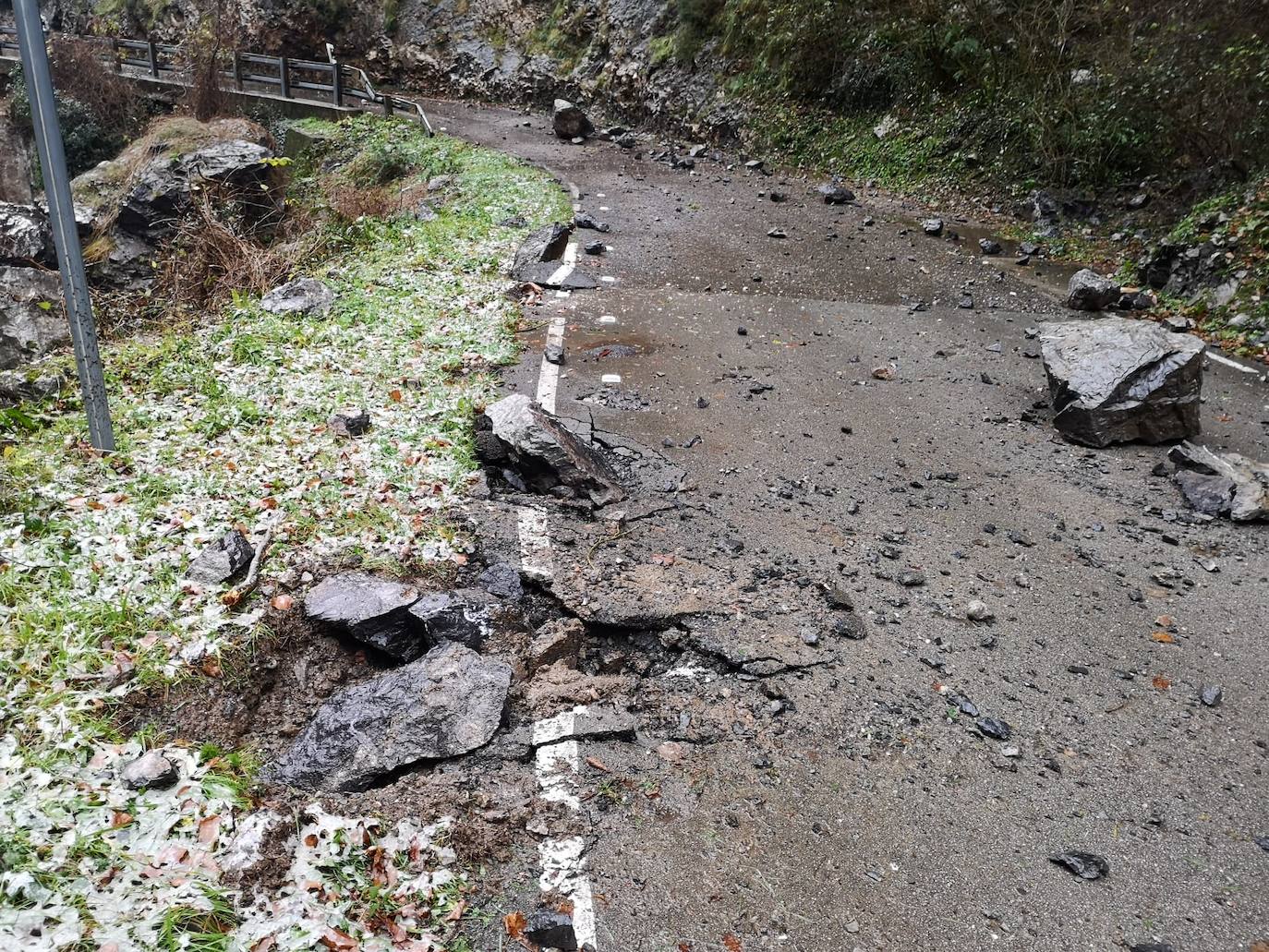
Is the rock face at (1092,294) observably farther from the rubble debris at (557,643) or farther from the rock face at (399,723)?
the rock face at (399,723)

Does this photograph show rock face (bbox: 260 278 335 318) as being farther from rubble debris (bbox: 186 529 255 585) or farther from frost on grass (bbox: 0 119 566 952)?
rubble debris (bbox: 186 529 255 585)

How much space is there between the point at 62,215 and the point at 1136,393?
7095 millimetres

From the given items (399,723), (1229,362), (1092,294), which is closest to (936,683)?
(399,723)

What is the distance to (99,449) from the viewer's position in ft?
16.7

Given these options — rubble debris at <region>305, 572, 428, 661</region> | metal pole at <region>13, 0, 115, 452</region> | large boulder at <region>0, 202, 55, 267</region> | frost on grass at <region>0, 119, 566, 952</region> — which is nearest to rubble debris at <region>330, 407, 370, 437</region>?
frost on grass at <region>0, 119, 566, 952</region>

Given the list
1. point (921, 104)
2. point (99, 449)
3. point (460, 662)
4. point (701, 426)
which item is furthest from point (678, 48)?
point (460, 662)

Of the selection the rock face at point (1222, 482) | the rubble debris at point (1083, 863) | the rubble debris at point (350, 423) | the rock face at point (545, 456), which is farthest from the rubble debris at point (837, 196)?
the rubble debris at point (1083, 863)

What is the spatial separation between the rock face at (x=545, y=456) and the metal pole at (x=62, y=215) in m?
2.31

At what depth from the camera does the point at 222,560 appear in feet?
13.6

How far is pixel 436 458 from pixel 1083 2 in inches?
522

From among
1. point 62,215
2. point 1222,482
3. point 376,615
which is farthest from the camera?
point 1222,482

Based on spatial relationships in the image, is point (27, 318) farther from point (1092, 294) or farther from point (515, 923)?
point (1092, 294)

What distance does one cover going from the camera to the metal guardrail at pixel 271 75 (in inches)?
855

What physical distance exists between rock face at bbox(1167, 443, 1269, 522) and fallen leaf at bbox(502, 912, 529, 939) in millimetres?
4955
